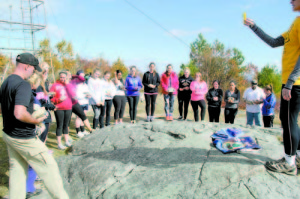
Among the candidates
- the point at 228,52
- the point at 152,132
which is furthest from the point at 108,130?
the point at 228,52

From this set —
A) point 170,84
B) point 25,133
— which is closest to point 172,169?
point 25,133

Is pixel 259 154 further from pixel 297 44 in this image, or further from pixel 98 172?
pixel 98 172

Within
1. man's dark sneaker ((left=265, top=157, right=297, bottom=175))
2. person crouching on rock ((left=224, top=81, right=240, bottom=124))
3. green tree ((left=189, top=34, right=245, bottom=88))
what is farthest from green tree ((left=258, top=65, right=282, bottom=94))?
man's dark sneaker ((left=265, top=157, right=297, bottom=175))

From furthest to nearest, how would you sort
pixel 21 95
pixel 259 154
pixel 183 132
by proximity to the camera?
1. pixel 183 132
2. pixel 259 154
3. pixel 21 95

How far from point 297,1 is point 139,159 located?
299 cm

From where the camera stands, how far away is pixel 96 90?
652 cm

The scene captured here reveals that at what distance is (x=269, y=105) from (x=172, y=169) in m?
4.45

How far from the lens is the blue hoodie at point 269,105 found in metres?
6.13

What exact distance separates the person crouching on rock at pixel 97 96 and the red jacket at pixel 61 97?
1249mm

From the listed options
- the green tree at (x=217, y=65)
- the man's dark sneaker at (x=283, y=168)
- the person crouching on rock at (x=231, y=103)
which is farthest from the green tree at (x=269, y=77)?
the man's dark sneaker at (x=283, y=168)

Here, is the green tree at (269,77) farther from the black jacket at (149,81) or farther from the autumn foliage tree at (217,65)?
the black jacket at (149,81)

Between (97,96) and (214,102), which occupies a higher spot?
(97,96)

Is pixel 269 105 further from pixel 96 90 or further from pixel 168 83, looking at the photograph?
pixel 96 90

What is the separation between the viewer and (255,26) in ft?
9.51
